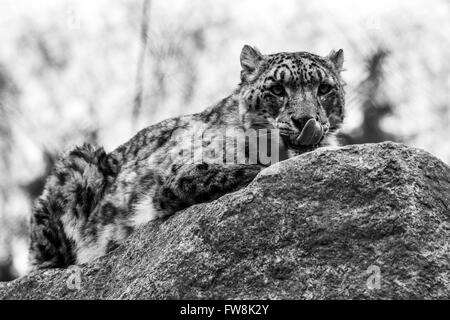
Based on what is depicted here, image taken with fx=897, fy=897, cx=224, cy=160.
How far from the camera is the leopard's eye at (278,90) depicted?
10.2m

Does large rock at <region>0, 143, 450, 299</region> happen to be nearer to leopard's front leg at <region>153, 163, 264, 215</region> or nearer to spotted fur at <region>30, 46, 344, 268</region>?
leopard's front leg at <region>153, 163, 264, 215</region>

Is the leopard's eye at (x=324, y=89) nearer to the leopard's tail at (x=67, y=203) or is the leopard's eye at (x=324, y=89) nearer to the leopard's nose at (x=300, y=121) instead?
the leopard's nose at (x=300, y=121)

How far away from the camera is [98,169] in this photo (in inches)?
427

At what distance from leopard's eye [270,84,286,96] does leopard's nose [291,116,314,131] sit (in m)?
0.86

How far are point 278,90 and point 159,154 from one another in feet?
5.18

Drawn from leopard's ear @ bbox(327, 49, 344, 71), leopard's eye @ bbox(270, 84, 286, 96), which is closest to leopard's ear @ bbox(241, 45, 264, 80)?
leopard's eye @ bbox(270, 84, 286, 96)

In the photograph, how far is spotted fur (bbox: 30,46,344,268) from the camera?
9680 mm

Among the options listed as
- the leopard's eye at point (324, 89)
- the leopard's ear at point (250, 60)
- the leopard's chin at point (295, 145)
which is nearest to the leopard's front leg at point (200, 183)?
the leopard's chin at point (295, 145)

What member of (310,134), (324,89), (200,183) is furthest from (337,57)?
(200,183)

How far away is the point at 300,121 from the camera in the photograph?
9289mm

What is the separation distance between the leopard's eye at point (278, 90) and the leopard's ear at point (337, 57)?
3.97ft
